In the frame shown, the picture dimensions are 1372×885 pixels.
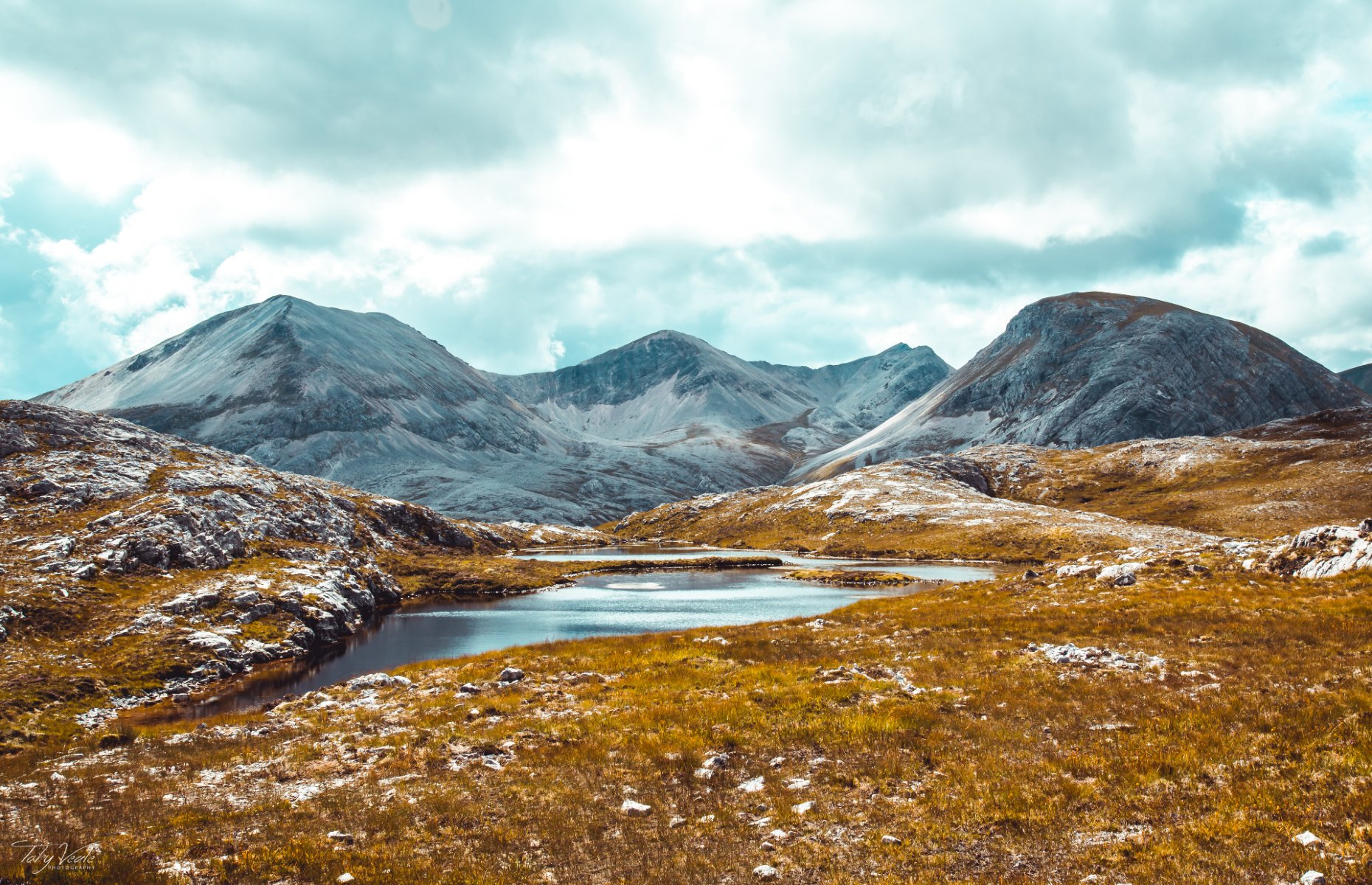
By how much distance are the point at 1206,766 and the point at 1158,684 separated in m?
8.01

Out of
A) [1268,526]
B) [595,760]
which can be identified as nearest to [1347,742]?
[595,760]

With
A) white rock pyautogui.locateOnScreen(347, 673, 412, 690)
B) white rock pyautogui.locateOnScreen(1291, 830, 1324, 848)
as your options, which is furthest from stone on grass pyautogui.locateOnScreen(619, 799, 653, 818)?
white rock pyautogui.locateOnScreen(347, 673, 412, 690)

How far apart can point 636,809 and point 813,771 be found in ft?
16.4

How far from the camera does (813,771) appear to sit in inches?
738

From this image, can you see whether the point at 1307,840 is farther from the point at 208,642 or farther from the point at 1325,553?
the point at 208,642

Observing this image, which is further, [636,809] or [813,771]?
[813,771]

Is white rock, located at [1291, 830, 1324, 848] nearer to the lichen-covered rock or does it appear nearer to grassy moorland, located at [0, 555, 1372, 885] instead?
grassy moorland, located at [0, 555, 1372, 885]

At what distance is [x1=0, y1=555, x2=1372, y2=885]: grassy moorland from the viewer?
1344 centimetres

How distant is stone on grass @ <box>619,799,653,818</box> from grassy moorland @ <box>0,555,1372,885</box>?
11 centimetres

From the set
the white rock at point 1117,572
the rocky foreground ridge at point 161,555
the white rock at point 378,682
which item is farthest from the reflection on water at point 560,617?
the white rock at point 1117,572

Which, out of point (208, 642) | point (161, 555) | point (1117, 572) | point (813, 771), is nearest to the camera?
point (813, 771)
